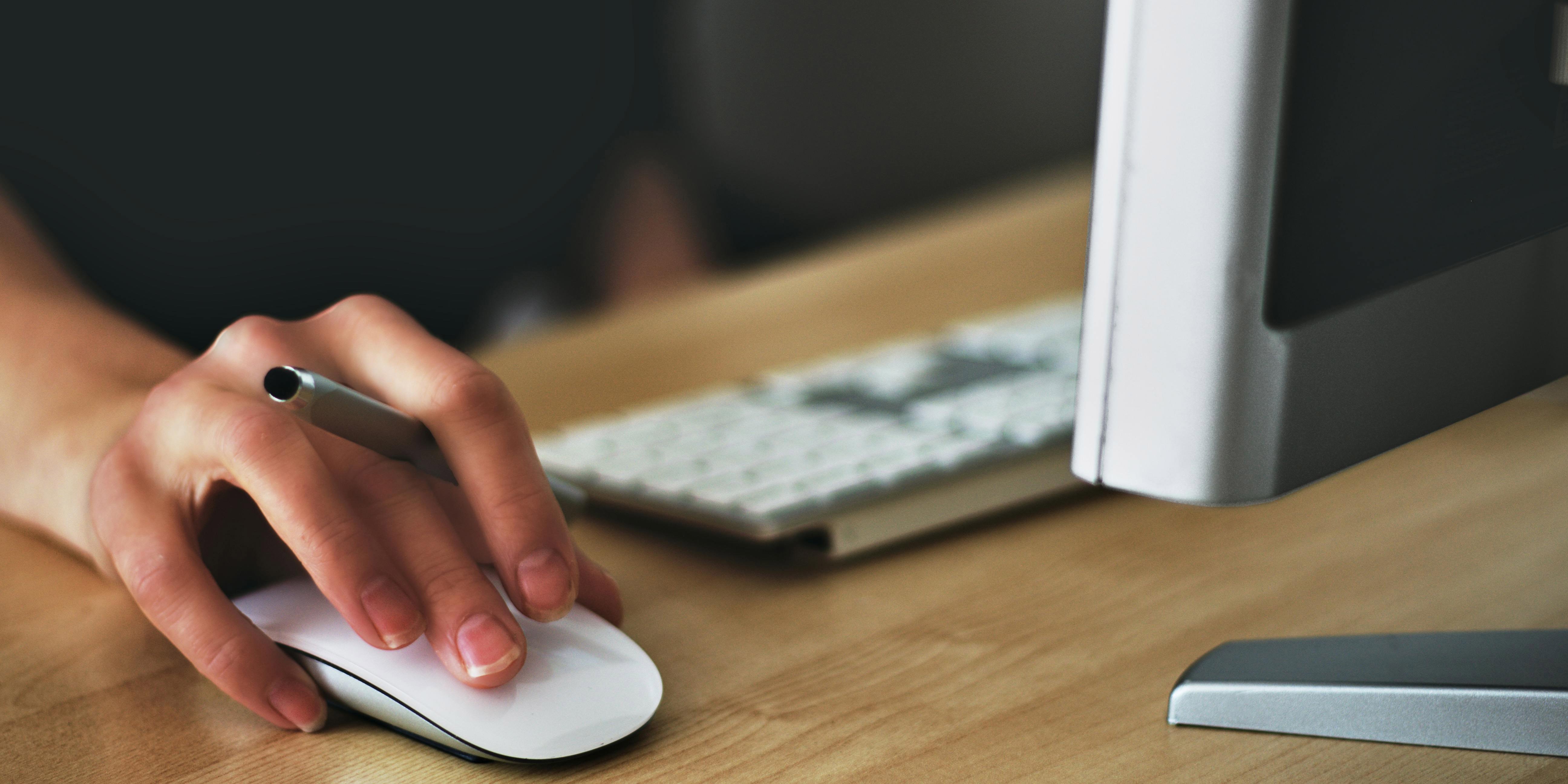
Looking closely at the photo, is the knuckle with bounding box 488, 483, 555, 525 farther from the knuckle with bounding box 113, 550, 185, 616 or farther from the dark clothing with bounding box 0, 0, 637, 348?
the dark clothing with bounding box 0, 0, 637, 348

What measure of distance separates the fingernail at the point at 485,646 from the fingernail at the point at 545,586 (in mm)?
16

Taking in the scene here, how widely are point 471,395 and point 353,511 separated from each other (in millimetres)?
52

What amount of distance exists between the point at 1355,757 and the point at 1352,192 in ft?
0.54

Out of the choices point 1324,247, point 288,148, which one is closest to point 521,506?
point 1324,247

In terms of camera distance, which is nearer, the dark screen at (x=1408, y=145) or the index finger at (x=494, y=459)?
the dark screen at (x=1408, y=145)

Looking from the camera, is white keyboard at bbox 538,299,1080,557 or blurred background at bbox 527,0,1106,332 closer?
white keyboard at bbox 538,299,1080,557

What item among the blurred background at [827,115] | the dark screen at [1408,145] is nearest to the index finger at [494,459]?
the dark screen at [1408,145]

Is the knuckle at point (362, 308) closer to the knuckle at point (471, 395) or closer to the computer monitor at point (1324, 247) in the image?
the knuckle at point (471, 395)

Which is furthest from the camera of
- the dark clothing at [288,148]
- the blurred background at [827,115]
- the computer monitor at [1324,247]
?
the blurred background at [827,115]

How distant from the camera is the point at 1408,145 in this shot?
325mm

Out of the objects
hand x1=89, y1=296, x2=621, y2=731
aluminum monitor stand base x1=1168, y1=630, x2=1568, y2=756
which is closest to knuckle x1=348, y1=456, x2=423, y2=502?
hand x1=89, y1=296, x2=621, y2=731

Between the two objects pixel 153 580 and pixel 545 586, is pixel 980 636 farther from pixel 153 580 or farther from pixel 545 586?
pixel 153 580

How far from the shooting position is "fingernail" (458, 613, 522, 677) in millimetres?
373

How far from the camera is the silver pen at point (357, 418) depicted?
0.36 metres
